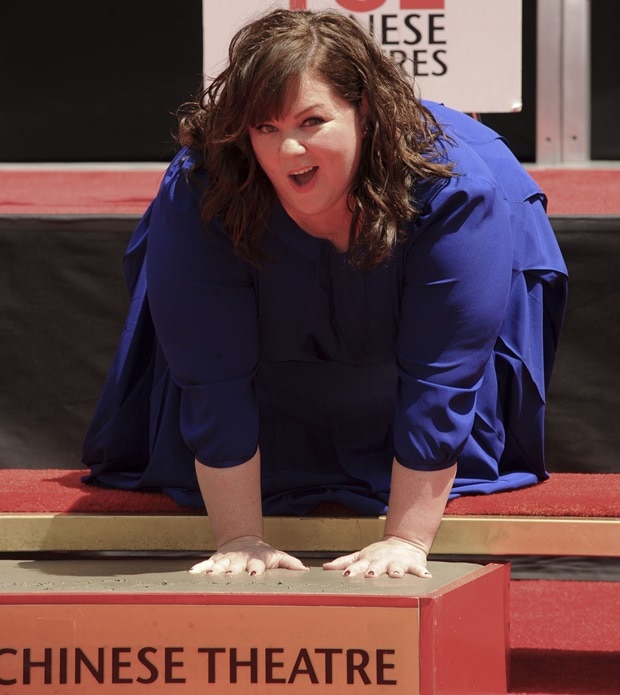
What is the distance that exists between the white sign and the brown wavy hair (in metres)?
0.89

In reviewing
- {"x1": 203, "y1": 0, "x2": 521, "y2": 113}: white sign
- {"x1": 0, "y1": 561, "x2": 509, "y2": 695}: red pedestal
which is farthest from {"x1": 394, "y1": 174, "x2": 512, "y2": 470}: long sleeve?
{"x1": 203, "y1": 0, "x2": 521, "y2": 113}: white sign

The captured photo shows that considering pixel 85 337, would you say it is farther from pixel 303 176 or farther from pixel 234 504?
pixel 303 176

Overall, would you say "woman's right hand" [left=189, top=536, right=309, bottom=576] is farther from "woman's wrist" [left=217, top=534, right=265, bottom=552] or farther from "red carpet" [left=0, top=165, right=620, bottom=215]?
"red carpet" [left=0, top=165, right=620, bottom=215]

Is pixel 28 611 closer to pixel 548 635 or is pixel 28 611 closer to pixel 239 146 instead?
pixel 239 146

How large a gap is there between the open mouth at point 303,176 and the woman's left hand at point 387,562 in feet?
1.28

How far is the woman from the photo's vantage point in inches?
55.3

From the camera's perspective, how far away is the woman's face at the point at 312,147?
1380 mm

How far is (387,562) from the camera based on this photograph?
54.2 inches

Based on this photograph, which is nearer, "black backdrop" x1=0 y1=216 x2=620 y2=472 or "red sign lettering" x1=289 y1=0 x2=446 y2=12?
"black backdrop" x1=0 y1=216 x2=620 y2=472

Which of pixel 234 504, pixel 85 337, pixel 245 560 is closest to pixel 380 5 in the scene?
pixel 85 337

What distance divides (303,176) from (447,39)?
106 cm

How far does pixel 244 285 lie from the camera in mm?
1544

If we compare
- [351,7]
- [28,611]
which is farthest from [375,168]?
[351,7]

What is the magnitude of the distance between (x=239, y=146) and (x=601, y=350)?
0.99 meters
